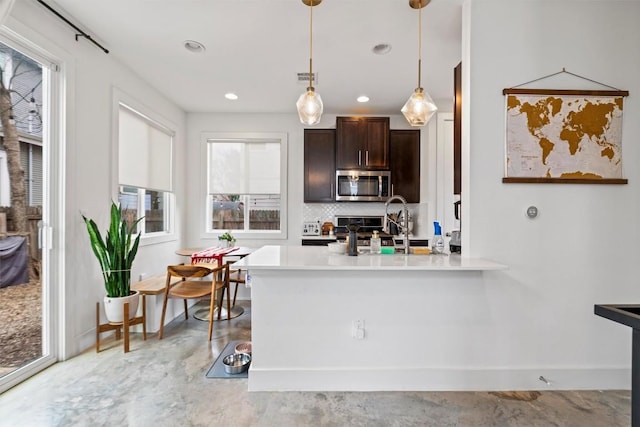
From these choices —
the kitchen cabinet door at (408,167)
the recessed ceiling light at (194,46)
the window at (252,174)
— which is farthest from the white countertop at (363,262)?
the window at (252,174)

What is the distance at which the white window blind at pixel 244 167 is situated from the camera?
179 inches

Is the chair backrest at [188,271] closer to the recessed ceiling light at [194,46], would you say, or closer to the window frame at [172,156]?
the window frame at [172,156]

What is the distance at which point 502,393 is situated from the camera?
2035mm

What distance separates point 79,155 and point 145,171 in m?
1.04

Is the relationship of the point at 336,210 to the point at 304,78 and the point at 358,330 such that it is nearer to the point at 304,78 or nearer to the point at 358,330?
the point at 304,78

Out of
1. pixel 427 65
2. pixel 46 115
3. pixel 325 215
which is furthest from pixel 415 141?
pixel 46 115

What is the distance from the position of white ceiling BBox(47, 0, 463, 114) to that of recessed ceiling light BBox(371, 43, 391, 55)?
5 centimetres

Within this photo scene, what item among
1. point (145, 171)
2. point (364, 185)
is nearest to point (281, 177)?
point (364, 185)

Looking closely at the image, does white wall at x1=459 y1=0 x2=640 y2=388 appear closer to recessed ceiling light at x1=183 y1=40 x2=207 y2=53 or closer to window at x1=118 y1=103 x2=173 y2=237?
recessed ceiling light at x1=183 y1=40 x2=207 y2=53

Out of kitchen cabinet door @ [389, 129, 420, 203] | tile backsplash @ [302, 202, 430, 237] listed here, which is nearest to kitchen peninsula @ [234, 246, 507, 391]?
kitchen cabinet door @ [389, 129, 420, 203]

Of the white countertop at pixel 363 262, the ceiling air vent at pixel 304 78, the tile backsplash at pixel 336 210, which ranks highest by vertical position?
the ceiling air vent at pixel 304 78

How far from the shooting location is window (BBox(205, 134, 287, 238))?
4.50m

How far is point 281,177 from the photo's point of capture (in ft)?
14.8

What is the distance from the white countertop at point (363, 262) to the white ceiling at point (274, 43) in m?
1.81
